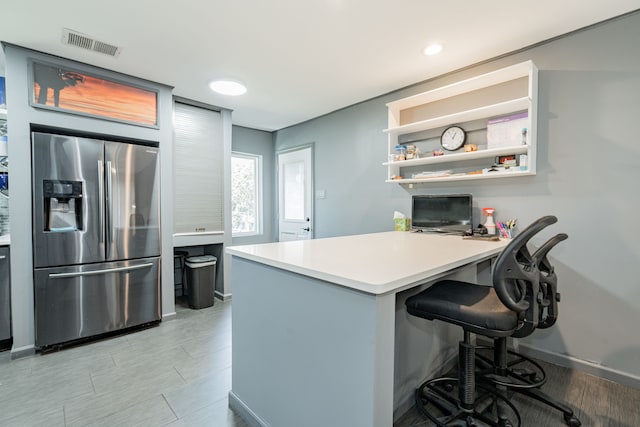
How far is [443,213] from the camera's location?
2.65 meters

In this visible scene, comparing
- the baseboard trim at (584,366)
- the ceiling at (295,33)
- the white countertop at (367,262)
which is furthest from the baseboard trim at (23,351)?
the baseboard trim at (584,366)

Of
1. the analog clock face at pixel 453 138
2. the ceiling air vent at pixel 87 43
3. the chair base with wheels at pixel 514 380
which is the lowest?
the chair base with wheels at pixel 514 380

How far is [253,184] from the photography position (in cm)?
479

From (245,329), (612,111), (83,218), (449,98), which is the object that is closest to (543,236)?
(612,111)

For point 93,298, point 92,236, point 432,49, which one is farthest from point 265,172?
point 432,49

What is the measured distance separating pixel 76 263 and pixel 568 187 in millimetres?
4009

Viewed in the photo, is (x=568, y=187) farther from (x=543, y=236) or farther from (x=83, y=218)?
(x=83, y=218)

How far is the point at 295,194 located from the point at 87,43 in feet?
9.44

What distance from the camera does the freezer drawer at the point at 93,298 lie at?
2359 mm

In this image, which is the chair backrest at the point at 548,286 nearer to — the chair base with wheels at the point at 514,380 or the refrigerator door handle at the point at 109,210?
the chair base with wheels at the point at 514,380

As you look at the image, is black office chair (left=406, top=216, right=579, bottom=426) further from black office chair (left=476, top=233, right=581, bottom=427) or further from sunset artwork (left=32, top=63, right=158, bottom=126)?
sunset artwork (left=32, top=63, right=158, bottom=126)

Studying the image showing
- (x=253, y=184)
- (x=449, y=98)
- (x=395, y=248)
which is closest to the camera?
(x=395, y=248)

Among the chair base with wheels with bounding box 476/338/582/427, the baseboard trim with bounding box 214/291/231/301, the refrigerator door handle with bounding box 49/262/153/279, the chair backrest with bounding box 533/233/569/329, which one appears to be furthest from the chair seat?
the baseboard trim with bounding box 214/291/231/301

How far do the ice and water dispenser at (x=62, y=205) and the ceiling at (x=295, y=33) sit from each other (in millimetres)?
1097
